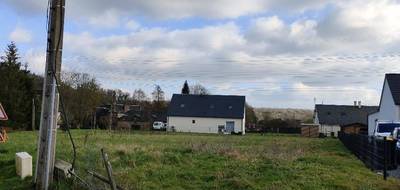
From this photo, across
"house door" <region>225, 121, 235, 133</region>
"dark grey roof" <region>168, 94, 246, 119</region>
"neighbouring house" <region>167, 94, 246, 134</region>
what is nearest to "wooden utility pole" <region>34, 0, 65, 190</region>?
"neighbouring house" <region>167, 94, 246, 134</region>

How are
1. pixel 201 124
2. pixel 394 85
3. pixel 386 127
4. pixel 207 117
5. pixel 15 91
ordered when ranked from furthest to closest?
pixel 207 117 → pixel 201 124 → pixel 15 91 → pixel 394 85 → pixel 386 127

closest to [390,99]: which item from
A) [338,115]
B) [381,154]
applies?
[381,154]

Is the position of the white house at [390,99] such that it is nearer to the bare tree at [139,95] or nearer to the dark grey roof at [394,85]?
the dark grey roof at [394,85]

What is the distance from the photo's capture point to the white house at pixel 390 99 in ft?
164

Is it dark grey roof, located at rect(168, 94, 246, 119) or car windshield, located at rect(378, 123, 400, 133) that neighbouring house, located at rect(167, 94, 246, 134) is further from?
car windshield, located at rect(378, 123, 400, 133)

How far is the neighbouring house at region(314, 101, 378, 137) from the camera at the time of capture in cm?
10408

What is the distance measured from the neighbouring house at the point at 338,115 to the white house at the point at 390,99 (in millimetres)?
45031

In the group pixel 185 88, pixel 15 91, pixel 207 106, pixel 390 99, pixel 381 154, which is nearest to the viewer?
pixel 381 154

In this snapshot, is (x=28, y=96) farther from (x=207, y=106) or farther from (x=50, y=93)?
(x=50, y=93)

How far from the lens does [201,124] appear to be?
98.6 m

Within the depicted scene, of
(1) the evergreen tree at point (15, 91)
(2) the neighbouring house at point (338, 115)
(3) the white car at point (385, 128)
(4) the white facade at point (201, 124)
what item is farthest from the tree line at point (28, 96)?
(2) the neighbouring house at point (338, 115)

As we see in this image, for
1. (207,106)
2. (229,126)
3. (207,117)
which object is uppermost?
(207,106)

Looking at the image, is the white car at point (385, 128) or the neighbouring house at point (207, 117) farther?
the neighbouring house at point (207, 117)

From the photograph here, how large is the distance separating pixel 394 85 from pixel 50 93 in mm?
45672
